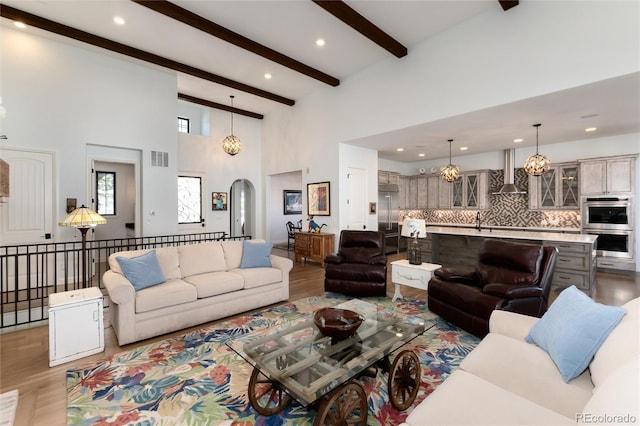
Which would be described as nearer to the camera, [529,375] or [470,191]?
[529,375]

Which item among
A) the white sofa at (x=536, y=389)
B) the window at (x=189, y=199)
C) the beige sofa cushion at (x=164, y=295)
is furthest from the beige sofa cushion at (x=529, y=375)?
→ the window at (x=189, y=199)

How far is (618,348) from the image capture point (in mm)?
1415

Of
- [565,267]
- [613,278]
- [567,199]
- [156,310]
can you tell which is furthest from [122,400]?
[567,199]

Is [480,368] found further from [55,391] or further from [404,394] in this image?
[55,391]

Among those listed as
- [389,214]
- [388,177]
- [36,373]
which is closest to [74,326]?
[36,373]

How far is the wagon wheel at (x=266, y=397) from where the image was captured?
1.97 m

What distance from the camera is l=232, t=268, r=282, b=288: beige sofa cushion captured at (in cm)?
393

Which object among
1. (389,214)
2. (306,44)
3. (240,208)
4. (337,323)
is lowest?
(337,323)

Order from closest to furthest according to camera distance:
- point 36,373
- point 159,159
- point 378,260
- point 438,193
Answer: point 36,373, point 378,260, point 159,159, point 438,193

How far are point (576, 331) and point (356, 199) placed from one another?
5627 millimetres

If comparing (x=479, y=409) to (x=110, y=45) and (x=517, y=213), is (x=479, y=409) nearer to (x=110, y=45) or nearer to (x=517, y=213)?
(x=110, y=45)

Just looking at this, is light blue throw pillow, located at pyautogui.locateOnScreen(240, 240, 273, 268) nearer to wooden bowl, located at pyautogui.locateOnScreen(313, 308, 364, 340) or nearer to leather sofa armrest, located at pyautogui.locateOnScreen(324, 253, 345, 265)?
Answer: leather sofa armrest, located at pyautogui.locateOnScreen(324, 253, 345, 265)

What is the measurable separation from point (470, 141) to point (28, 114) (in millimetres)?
8659

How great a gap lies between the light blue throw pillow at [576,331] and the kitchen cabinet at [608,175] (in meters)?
6.25
